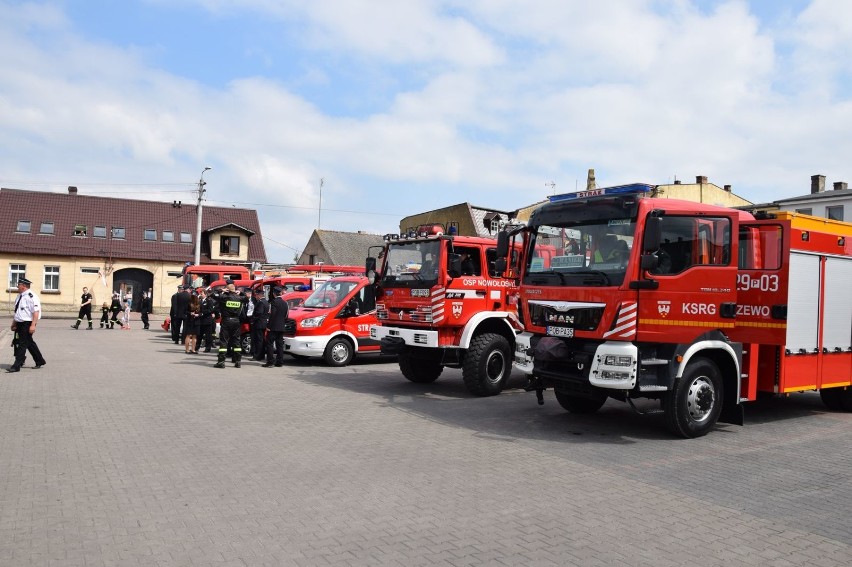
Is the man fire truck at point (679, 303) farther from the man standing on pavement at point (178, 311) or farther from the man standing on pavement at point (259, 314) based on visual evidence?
the man standing on pavement at point (178, 311)

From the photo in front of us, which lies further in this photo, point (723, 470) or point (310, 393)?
point (310, 393)

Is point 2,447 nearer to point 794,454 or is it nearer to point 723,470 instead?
point 723,470

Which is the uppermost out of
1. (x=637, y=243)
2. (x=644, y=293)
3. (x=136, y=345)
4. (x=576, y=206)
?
(x=576, y=206)

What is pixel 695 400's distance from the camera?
828cm

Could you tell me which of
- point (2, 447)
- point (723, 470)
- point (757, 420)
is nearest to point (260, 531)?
point (2, 447)

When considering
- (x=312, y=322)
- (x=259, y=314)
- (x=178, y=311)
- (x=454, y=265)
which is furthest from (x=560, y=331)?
(x=178, y=311)

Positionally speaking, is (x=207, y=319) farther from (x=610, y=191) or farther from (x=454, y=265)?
(x=610, y=191)

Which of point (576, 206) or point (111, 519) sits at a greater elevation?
point (576, 206)

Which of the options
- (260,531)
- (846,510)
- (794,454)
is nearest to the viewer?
(260,531)

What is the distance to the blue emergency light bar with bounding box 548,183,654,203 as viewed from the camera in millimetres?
8125

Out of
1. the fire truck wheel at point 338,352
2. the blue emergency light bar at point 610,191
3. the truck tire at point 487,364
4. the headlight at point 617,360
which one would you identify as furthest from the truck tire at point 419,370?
the headlight at point 617,360

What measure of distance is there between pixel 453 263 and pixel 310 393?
11.0ft

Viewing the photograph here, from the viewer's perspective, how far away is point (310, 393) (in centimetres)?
1148

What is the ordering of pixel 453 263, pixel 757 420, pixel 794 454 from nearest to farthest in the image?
A: 1. pixel 794 454
2. pixel 757 420
3. pixel 453 263
